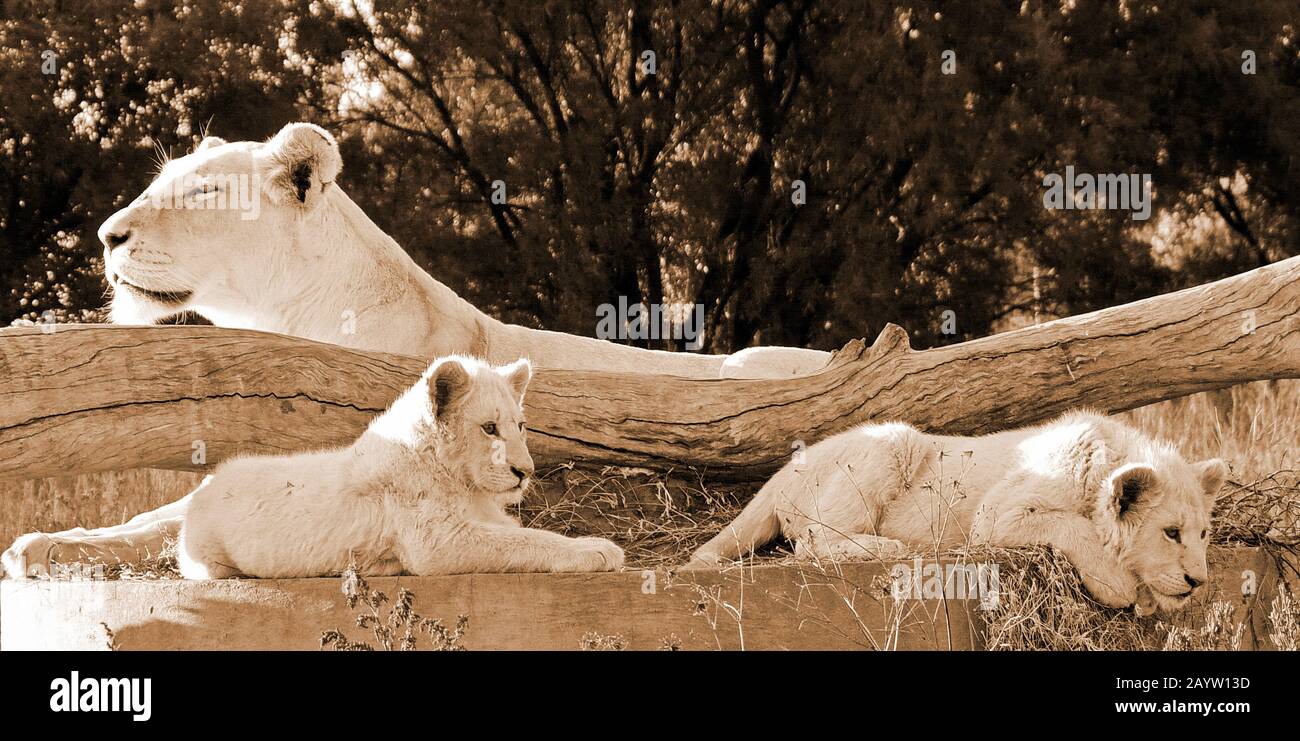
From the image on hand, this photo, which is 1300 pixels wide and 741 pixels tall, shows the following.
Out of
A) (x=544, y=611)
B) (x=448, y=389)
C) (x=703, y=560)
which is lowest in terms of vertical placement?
(x=544, y=611)

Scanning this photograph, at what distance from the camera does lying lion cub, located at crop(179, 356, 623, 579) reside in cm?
545

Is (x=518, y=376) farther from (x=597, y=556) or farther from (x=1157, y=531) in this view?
(x=1157, y=531)

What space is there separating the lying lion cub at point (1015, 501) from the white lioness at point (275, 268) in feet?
6.39

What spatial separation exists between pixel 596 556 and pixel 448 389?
840mm

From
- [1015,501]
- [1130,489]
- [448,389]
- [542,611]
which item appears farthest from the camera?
[1015,501]

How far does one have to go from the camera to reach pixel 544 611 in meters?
5.38

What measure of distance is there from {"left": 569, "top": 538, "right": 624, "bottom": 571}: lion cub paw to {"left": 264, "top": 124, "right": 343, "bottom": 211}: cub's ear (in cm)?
258

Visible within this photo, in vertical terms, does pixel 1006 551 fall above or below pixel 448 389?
below

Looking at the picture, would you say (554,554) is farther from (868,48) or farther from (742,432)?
(868,48)

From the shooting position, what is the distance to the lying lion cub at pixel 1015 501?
18.7ft

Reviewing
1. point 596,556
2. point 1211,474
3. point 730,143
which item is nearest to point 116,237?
point 596,556

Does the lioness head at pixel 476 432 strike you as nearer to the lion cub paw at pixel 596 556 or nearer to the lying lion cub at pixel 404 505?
the lying lion cub at pixel 404 505

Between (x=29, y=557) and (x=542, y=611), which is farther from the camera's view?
(x=29, y=557)

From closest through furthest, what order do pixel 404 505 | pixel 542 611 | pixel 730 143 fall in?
1. pixel 542 611
2. pixel 404 505
3. pixel 730 143
